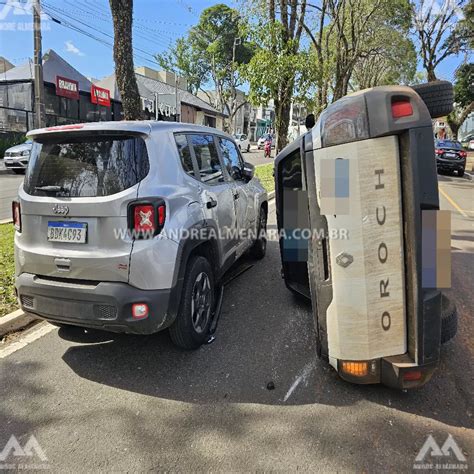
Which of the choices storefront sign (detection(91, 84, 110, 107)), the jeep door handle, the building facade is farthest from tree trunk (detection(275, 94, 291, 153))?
storefront sign (detection(91, 84, 110, 107))

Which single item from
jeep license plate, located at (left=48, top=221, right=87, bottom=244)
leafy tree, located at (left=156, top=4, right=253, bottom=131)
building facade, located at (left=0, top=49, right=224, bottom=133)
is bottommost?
jeep license plate, located at (left=48, top=221, right=87, bottom=244)

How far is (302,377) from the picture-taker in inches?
128

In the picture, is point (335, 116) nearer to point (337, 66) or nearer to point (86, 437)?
point (86, 437)

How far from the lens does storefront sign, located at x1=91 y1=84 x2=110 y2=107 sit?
92.2 feet

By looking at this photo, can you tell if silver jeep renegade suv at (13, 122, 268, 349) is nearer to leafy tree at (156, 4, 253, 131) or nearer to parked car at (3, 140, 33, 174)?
parked car at (3, 140, 33, 174)

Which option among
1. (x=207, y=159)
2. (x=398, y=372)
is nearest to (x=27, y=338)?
(x=207, y=159)

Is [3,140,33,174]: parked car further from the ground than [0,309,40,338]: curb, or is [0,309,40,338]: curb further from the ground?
[3,140,33,174]: parked car

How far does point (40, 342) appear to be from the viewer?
388 cm

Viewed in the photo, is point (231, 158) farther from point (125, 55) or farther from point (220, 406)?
point (125, 55)

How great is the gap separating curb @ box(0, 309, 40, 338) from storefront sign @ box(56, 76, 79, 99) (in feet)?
80.4

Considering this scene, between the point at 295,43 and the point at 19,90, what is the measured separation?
19.5 meters

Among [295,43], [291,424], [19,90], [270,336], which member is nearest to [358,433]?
[291,424]

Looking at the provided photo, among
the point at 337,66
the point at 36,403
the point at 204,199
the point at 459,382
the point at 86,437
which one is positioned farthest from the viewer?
the point at 337,66

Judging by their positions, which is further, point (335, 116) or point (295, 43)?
point (295, 43)
